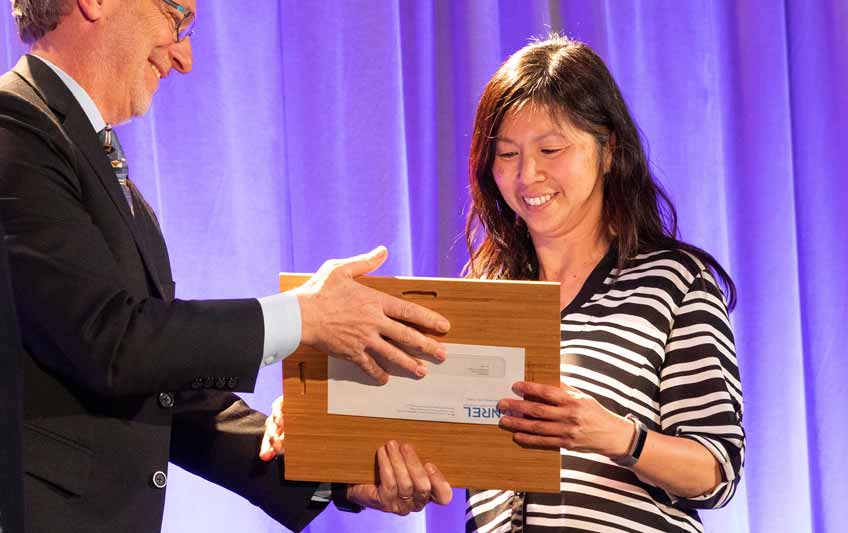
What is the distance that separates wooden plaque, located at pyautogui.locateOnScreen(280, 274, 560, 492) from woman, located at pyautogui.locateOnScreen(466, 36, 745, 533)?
48mm

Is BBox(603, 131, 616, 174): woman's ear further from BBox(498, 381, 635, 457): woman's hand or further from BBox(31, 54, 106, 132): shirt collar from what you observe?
BBox(31, 54, 106, 132): shirt collar

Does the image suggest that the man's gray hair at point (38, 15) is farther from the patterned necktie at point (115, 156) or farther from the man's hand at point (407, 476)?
the man's hand at point (407, 476)

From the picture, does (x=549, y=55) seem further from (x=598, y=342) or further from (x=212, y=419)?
(x=212, y=419)

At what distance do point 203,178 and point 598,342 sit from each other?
135 cm

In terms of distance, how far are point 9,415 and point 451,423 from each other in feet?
3.09

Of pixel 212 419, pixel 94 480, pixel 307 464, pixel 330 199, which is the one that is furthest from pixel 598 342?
pixel 330 199

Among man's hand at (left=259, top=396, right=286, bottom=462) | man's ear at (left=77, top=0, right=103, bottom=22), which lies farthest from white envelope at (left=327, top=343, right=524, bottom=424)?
man's ear at (left=77, top=0, right=103, bottom=22)

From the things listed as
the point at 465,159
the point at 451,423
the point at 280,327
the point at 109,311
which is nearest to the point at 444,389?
the point at 451,423

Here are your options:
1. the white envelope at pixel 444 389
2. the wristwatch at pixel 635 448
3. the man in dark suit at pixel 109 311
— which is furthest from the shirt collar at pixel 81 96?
the wristwatch at pixel 635 448

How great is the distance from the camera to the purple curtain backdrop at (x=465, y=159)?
8.63 feet

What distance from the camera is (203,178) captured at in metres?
2.62

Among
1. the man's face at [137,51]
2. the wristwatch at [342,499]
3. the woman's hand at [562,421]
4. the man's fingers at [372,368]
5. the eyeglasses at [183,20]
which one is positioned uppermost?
the eyeglasses at [183,20]

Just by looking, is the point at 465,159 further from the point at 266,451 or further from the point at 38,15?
the point at 38,15

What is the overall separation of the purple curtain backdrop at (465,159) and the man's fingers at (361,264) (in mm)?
1183
